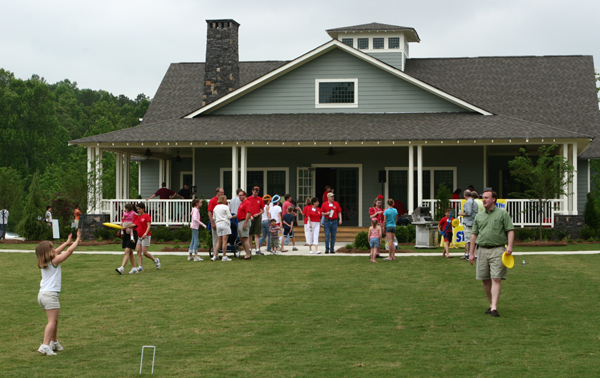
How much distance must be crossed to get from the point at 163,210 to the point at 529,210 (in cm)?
1218

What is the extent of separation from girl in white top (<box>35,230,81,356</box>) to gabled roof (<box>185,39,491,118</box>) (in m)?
18.9

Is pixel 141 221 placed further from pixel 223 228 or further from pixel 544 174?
pixel 544 174

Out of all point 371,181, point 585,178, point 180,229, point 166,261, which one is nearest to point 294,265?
point 166,261

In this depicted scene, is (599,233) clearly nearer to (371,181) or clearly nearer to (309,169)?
(371,181)

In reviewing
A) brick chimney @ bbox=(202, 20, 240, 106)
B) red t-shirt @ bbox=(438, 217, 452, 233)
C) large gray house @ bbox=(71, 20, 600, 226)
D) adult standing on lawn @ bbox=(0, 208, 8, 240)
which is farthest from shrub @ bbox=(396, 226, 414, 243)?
adult standing on lawn @ bbox=(0, 208, 8, 240)

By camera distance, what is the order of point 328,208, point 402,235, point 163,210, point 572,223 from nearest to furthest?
1. point 328,208
2. point 402,235
3. point 572,223
4. point 163,210

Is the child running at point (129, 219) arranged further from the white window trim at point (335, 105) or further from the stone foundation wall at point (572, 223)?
the stone foundation wall at point (572, 223)

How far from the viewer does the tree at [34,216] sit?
24.1 metres

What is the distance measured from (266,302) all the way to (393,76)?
16.8m

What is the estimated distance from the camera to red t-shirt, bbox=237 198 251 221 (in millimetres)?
16961

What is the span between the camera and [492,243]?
31.9 ft

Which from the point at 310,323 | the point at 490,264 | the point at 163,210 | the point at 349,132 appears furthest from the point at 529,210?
the point at 310,323

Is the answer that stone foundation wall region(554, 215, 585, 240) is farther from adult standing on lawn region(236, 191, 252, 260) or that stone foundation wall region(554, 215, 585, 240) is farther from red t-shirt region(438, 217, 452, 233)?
adult standing on lawn region(236, 191, 252, 260)

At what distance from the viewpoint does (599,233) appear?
73.4 feet
